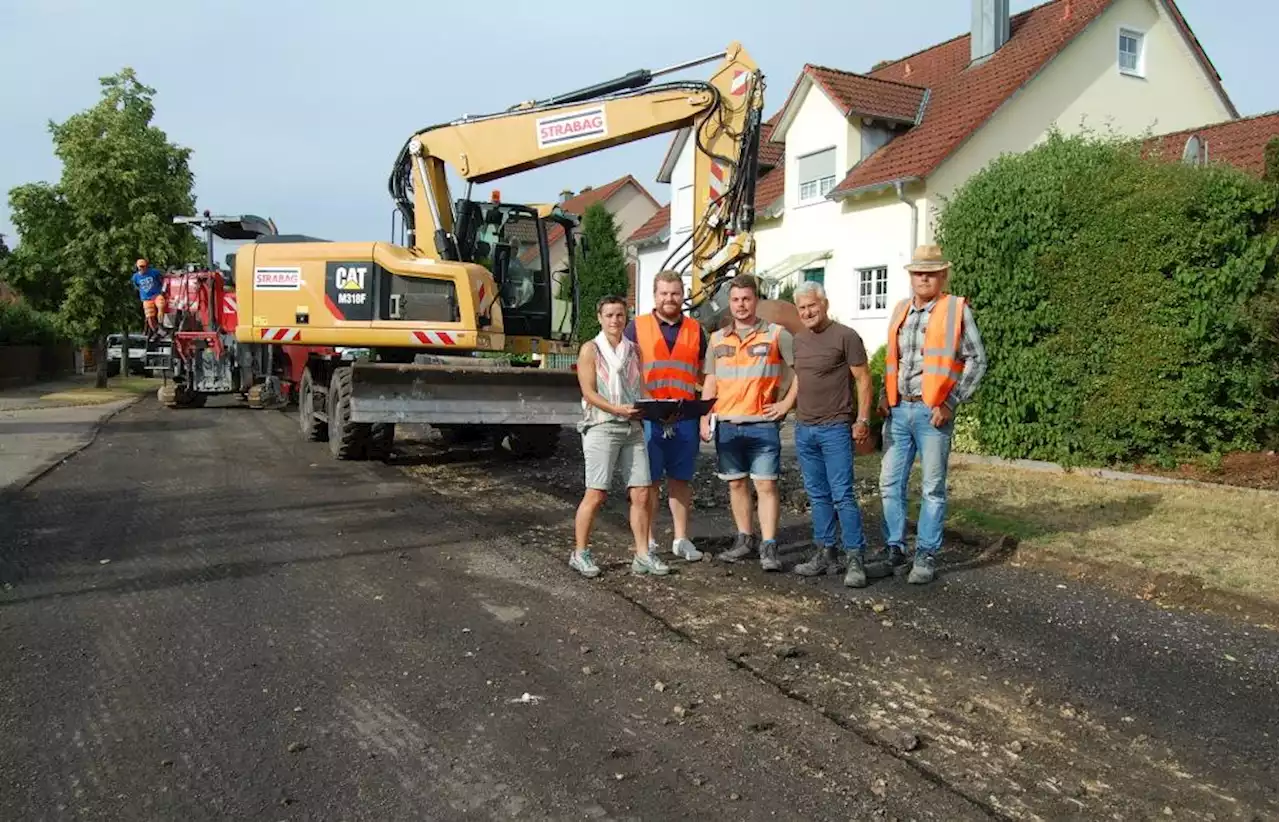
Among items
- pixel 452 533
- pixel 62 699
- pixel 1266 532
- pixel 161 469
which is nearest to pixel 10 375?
pixel 161 469

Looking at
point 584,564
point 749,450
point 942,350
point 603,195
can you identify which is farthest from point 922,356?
point 603,195

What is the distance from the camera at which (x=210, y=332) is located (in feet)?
61.8

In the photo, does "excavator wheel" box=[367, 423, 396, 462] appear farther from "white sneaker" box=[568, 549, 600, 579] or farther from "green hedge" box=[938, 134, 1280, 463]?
"green hedge" box=[938, 134, 1280, 463]

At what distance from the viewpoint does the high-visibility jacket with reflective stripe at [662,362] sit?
6484 mm

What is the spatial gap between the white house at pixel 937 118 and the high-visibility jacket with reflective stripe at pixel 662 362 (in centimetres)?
1367

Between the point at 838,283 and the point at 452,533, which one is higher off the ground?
the point at 838,283

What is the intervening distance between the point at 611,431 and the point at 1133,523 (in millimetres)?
4192

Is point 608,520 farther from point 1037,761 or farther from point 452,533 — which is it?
point 1037,761

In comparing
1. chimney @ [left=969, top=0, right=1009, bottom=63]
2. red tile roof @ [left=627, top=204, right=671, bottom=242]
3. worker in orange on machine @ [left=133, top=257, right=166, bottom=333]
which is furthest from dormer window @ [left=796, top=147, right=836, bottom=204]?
worker in orange on machine @ [left=133, top=257, right=166, bottom=333]

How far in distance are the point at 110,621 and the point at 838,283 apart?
1793 cm

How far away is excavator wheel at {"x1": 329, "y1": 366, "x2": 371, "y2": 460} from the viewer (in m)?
10.8

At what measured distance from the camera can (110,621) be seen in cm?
519

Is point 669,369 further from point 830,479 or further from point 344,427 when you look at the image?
point 344,427

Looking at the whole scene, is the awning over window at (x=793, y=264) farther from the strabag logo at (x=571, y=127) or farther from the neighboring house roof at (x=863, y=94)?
the strabag logo at (x=571, y=127)
